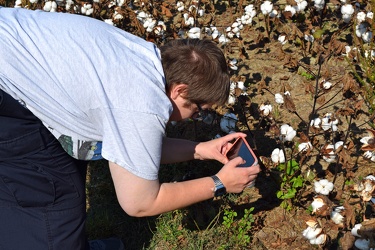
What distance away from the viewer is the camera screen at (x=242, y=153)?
2803 mm

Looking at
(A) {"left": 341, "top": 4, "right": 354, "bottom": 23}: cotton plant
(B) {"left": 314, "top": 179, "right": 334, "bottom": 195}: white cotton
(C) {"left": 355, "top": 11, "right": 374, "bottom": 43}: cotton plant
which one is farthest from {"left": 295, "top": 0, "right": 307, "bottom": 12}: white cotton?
(B) {"left": 314, "top": 179, "right": 334, "bottom": 195}: white cotton

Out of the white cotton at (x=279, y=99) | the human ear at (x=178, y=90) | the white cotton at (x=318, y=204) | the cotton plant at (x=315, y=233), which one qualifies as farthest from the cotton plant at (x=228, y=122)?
the human ear at (x=178, y=90)

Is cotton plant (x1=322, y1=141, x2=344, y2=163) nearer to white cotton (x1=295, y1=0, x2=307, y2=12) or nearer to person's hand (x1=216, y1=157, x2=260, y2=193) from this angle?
person's hand (x1=216, y1=157, x2=260, y2=193)

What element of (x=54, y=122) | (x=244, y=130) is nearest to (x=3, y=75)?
(x=54, y=122)

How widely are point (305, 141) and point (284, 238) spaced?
18.8 inches

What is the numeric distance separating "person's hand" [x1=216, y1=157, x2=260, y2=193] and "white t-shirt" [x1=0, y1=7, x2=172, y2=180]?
36cm

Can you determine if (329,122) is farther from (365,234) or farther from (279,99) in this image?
(365,234)

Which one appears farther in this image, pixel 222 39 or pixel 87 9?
pixel 87 9

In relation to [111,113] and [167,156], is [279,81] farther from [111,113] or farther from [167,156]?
[111,113]

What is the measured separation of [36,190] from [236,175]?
2.66 feet

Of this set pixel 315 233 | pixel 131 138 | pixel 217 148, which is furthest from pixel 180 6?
pixel 131 138

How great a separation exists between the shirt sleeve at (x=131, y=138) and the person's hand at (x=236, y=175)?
0.43m

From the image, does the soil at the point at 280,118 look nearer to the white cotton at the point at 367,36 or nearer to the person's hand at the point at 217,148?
the white cotton at the point at 367,36

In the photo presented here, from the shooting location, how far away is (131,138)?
7.72ft
